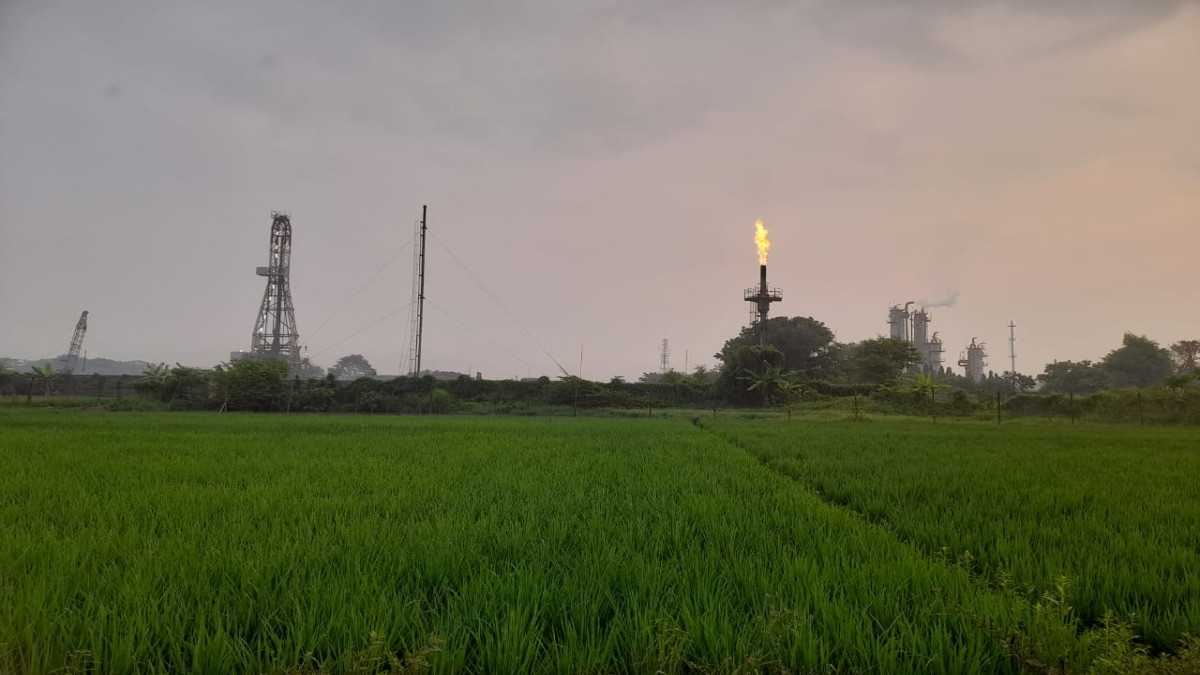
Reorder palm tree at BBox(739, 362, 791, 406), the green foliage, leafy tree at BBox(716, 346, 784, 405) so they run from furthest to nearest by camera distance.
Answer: leafy tree at BBox(716, 346, 784, 405) → palm tree at BBox(739, 362, 791, 406) → the green foliage

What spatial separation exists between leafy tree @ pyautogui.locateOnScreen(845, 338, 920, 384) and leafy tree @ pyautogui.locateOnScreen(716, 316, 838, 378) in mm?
2696

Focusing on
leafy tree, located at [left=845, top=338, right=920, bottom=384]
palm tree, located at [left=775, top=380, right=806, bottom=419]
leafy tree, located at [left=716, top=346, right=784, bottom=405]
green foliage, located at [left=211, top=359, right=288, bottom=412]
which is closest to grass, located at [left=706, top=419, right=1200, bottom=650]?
palm tree, located at [left=775, top=380, right=806, bottom=419]

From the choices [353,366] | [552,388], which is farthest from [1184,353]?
[353,366]

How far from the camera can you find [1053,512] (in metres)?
4.56

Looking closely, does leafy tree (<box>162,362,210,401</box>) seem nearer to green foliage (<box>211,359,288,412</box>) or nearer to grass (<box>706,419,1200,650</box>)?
green foliage (<box>211,359,288,412</box>)

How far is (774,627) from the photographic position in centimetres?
204

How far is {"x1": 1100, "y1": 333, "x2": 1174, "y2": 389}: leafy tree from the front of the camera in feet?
174

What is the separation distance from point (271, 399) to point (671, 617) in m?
29.4

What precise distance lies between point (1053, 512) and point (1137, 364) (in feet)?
237

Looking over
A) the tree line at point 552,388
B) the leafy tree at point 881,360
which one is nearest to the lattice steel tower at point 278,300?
the tree line at point 552,388

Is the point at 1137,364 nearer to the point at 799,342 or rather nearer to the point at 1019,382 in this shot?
the point at 1019,382

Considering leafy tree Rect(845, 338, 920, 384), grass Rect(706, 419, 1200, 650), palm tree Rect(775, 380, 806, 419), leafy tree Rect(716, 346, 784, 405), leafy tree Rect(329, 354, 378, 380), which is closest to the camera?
grass Rect(706, 419, 1200, 650)

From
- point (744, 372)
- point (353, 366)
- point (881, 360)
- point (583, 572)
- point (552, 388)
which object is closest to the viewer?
point (583, 572)

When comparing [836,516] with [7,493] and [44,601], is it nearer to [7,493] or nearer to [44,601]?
[44,601]
